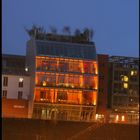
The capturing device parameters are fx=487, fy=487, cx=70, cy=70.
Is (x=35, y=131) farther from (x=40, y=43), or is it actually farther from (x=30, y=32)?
(x=30, y=32)

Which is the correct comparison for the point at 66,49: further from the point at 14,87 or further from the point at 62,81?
the point at 14,87

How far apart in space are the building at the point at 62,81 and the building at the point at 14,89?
722 mm

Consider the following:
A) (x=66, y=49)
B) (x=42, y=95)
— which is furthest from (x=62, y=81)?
(x=66, y=49)

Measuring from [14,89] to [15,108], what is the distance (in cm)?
229

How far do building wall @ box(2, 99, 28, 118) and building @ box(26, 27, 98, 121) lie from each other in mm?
642

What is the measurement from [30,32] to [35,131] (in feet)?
44.6

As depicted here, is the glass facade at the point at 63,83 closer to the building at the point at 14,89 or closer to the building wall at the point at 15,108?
the building wall at the point at 15,108

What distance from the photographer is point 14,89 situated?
4178 centimetres

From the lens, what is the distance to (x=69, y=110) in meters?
41.3

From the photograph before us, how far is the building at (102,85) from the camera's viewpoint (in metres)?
44.0

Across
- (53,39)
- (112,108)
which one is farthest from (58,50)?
(112,108)

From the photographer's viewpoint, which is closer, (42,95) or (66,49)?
(42,95)

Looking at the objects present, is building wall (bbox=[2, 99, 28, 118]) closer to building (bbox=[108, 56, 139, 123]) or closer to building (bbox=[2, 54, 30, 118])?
building (bbox=[2, 54, 30, 118])

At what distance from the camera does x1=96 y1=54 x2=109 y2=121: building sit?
144 feet
